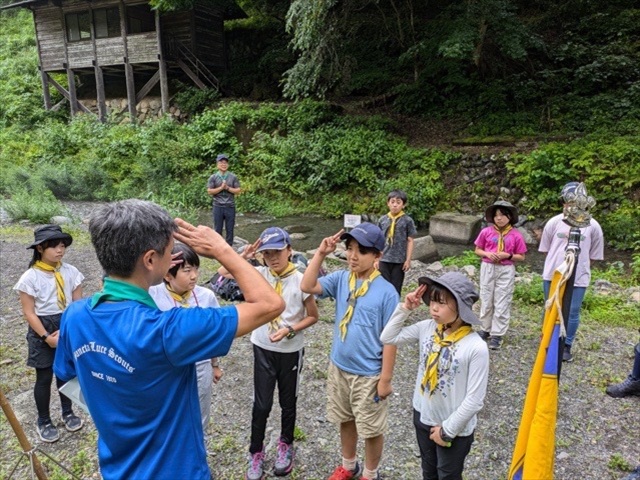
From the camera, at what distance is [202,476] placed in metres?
1.71

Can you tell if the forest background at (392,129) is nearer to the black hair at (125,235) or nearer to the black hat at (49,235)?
the black hat at (49,235)

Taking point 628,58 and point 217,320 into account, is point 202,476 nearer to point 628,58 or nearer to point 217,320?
point 217,320

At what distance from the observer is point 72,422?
149 inches

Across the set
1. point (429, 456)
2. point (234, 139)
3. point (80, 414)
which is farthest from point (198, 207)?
point (429, 456)

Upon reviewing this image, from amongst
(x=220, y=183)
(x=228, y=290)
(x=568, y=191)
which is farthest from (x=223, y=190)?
(x=568, y=191)

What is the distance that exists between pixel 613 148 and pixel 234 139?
39.2 feet

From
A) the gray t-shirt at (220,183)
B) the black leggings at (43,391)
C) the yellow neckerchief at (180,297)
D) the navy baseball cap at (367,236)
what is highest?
the navy baseball cap at (367,236)

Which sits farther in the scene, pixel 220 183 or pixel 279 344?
pixel 220 183

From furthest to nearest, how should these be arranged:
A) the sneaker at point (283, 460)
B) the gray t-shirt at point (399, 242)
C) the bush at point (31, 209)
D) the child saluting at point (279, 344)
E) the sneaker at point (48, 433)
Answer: the bush at point (31, 209)
the gray t-shirt at point (399, 242)
the sneaker at point (48, 433)
the sneaker at point (283, 460)
the child saluting at point (279, 344)

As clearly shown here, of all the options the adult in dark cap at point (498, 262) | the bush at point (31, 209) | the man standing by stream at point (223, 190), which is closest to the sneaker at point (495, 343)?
the adult in dark cap at point (498, 262)

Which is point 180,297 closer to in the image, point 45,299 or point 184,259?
point 184,259

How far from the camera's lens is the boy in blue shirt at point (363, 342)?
2.86 meters

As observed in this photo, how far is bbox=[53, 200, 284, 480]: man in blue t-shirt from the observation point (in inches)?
59.6

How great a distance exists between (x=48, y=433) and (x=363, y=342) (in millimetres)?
2761
